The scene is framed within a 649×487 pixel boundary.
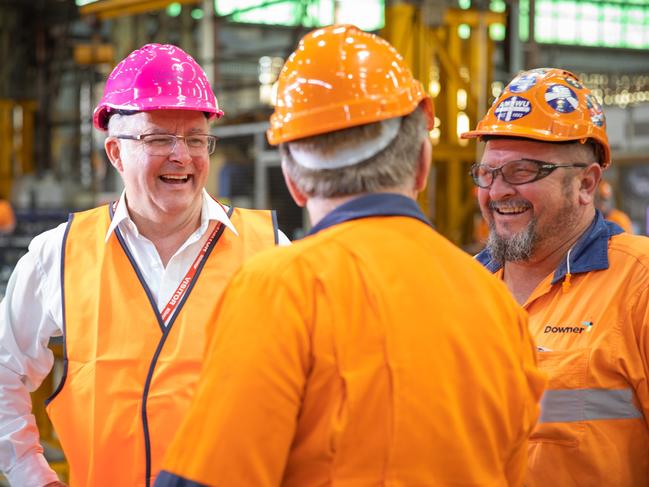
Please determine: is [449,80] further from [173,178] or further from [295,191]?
[295,191]

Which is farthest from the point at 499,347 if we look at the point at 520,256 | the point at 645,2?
the point at 645,2

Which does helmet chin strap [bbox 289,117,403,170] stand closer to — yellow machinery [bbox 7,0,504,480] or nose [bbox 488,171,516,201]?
nose [bbox 488,171,516,201]

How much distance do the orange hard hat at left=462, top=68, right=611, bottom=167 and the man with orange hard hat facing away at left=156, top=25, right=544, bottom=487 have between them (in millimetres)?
992

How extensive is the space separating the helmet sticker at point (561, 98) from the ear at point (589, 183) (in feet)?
0.65

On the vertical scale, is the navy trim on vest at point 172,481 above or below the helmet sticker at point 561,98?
below

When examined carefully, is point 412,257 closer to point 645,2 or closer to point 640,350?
point 640,350

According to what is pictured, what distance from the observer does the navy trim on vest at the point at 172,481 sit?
4.80 ft

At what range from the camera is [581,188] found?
267 cm

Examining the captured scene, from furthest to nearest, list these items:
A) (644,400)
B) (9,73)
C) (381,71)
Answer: (9,73)
(644,400)
(381,71)

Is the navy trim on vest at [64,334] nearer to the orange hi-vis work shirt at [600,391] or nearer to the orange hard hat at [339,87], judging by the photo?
the orange hard hat at [339,87]

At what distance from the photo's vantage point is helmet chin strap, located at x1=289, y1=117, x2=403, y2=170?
5.26ft

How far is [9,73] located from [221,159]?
13.8 meters

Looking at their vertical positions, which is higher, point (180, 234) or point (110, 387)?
point (180, 234)

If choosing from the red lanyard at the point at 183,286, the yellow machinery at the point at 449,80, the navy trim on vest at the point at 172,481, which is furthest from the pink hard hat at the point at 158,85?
the yellow machinery at the point at 449,80
